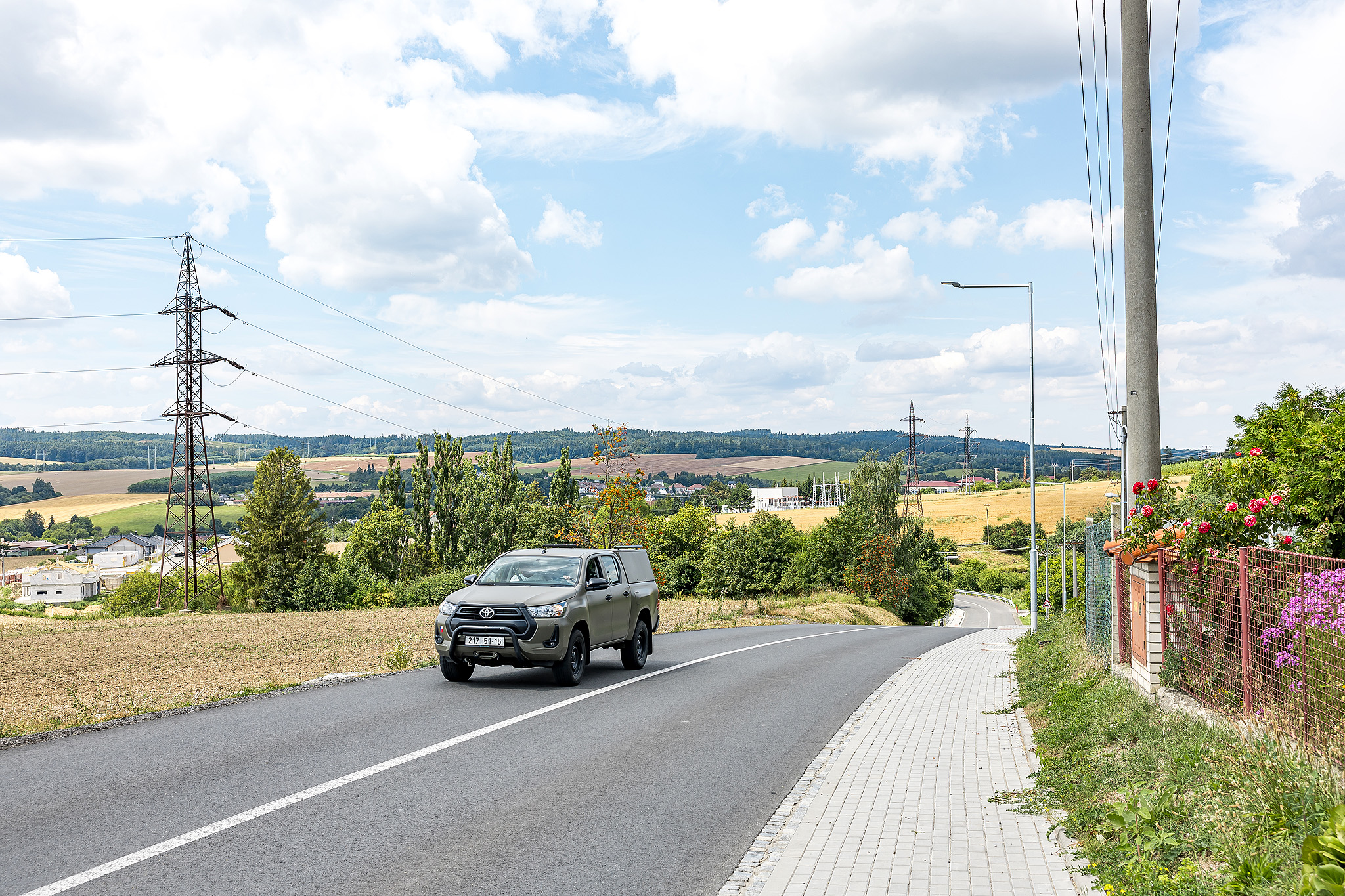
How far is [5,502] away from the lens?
104 metres

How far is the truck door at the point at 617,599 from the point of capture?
15.3 meters

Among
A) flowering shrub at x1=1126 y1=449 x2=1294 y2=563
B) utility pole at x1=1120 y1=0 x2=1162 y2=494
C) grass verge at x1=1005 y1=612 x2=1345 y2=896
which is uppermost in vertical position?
utility pole at x1=1120 y1=0 x2=1162 y2=494

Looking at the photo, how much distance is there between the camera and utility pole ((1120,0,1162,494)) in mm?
11445

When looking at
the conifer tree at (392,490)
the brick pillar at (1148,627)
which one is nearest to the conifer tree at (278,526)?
the conifer tree at (392,490)

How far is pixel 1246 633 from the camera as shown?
24.8 feet

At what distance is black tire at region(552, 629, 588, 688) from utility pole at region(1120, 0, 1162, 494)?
7665 mm

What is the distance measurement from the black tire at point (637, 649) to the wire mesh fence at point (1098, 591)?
7.12 meters

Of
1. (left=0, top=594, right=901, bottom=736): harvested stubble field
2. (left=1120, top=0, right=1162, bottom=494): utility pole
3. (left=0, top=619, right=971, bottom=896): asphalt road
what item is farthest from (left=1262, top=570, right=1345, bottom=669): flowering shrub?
(left=0, top=594, right=901, bottom=736): harvested stubble field

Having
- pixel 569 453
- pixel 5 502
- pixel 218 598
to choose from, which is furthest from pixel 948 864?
pixel 5 502

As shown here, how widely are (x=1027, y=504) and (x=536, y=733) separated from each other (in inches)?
4715

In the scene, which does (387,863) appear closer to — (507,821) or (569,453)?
(507,821)

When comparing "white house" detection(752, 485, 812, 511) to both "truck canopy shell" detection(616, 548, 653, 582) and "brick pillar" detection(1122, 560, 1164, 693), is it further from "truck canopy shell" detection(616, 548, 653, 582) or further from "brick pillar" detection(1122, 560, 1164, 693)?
"brick pillar" detection(1122, 560, 1164, 693)

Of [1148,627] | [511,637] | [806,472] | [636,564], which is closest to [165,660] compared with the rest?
[636,564]

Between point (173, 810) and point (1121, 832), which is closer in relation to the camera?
point (1121, 832)
